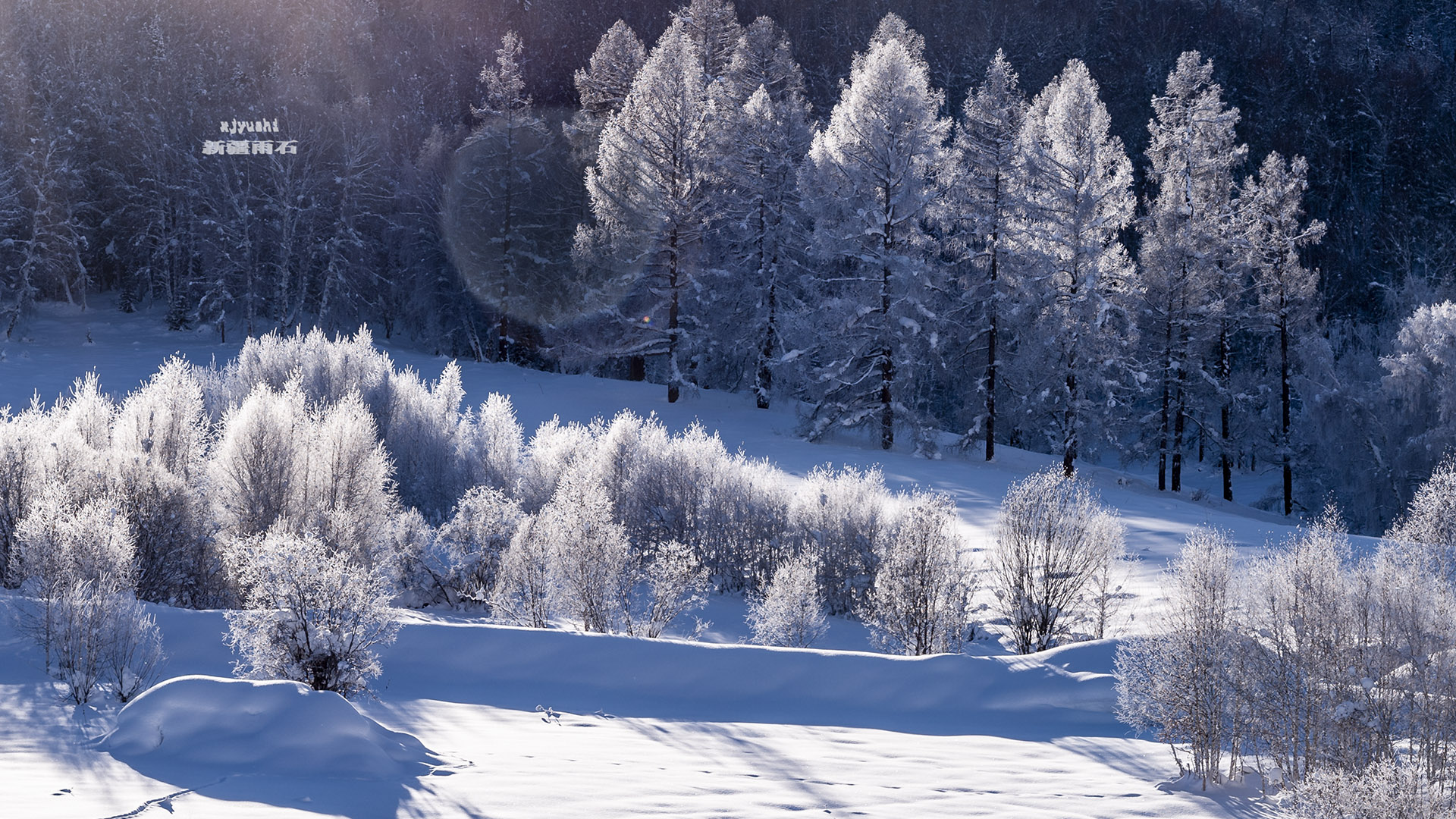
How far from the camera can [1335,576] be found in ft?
24.3

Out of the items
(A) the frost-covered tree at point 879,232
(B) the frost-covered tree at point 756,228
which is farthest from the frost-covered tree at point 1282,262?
(B) the frost-covered tree at point 756,228

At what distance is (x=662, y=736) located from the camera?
829 centimetres

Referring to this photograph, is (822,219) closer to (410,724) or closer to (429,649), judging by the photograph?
(429,649)

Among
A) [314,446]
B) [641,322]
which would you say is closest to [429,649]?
[314,446]

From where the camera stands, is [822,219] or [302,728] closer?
[302,728]

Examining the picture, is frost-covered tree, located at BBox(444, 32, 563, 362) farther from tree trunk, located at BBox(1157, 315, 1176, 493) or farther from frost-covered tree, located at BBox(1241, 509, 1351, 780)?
frost-covered tree, located at BBox(1241, 509, 1351, 780)

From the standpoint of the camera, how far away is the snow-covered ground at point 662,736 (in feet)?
19.9

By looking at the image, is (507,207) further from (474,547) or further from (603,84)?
(474,547)

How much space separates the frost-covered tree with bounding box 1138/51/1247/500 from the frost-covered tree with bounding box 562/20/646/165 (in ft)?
59.2

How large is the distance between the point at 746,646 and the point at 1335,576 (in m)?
5.20

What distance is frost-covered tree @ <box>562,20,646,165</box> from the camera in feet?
119

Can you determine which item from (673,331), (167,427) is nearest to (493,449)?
(167,427)

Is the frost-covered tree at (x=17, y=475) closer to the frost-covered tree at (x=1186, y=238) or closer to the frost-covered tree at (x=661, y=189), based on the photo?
the frost-covered tree at (x=661, y=189)

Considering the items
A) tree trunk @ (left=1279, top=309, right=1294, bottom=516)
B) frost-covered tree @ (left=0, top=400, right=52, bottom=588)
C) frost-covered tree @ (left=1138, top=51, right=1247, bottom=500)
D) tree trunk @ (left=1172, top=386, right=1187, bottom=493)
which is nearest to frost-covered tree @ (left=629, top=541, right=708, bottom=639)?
frost-covered tree @ (left=0, top=400, right=52, bottom=588)
